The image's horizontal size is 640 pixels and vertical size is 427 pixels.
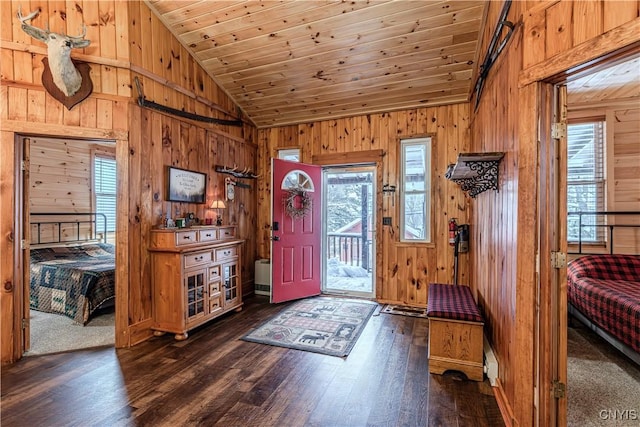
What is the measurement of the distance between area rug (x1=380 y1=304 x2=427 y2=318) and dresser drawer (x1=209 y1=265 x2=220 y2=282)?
2.21 meters

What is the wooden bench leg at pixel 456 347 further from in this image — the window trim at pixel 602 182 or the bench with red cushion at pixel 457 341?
the window trim at pixel 602 182

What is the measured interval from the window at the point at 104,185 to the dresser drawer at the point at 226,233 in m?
3.25

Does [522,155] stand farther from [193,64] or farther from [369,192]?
[193,64]

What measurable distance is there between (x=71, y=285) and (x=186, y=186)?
6.14 ft

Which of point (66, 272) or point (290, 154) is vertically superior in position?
point (290, 154)

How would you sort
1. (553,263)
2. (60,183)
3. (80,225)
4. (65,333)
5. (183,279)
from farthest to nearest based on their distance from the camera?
(80,225), (60,183), (65,333), (183,279), (553,263)

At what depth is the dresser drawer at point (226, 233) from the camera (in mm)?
3824

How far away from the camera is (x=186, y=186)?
3.64 meters

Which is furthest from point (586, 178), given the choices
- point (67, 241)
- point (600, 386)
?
point (67, 241)

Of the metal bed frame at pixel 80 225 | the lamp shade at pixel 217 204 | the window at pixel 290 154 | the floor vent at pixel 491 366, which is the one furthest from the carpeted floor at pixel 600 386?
the metal bed frame at pixel 80 225

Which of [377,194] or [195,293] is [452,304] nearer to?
[377,194]

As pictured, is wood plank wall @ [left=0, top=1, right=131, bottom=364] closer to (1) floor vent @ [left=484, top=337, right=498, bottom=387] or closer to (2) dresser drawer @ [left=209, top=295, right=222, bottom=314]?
(2) dresser drawer @ [left=209, top=295, right=222, bottom=314]

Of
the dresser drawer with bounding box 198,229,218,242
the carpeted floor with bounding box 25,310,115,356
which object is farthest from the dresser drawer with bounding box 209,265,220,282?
the carpeted floor with bounding box 25,310,115,356

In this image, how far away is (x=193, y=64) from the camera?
3.82 meters
